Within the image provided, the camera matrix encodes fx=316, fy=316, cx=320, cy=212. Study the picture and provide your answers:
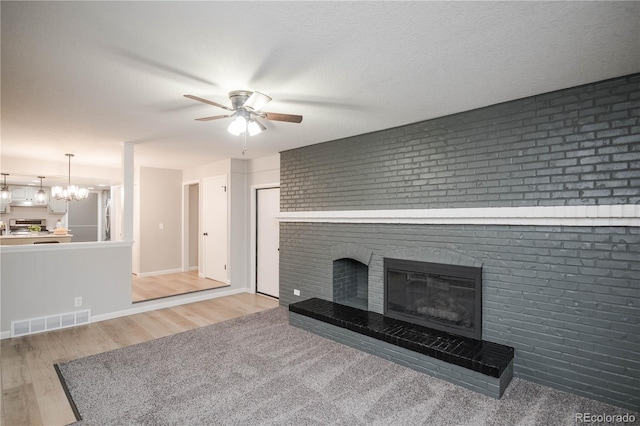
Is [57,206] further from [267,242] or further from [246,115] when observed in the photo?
[246,115]

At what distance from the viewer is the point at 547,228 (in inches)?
104

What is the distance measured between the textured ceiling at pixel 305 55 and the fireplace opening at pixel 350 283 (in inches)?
81.8

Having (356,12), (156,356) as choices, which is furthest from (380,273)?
(356,12)

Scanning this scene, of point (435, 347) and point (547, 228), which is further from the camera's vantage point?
point (435, 347)

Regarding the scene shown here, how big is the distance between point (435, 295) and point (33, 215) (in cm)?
1023

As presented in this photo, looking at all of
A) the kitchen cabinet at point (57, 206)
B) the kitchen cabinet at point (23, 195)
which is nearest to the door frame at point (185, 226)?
the kitchen cabinet at point (23, 195)

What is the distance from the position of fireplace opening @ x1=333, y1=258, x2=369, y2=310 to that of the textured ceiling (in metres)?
2.08

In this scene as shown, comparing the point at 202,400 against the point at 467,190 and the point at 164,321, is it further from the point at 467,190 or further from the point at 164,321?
the point at 467,190

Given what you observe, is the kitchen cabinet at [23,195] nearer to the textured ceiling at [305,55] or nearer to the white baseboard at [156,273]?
the white baseboard at [156,273]

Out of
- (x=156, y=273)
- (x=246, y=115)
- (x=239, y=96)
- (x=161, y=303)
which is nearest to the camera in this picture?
(x=239, y=96)

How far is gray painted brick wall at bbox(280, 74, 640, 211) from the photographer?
2.37 m

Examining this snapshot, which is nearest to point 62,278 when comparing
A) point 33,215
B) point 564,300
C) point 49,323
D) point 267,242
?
point 49,323

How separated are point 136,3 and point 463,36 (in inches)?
69.7

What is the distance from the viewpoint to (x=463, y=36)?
1848 millimetres
